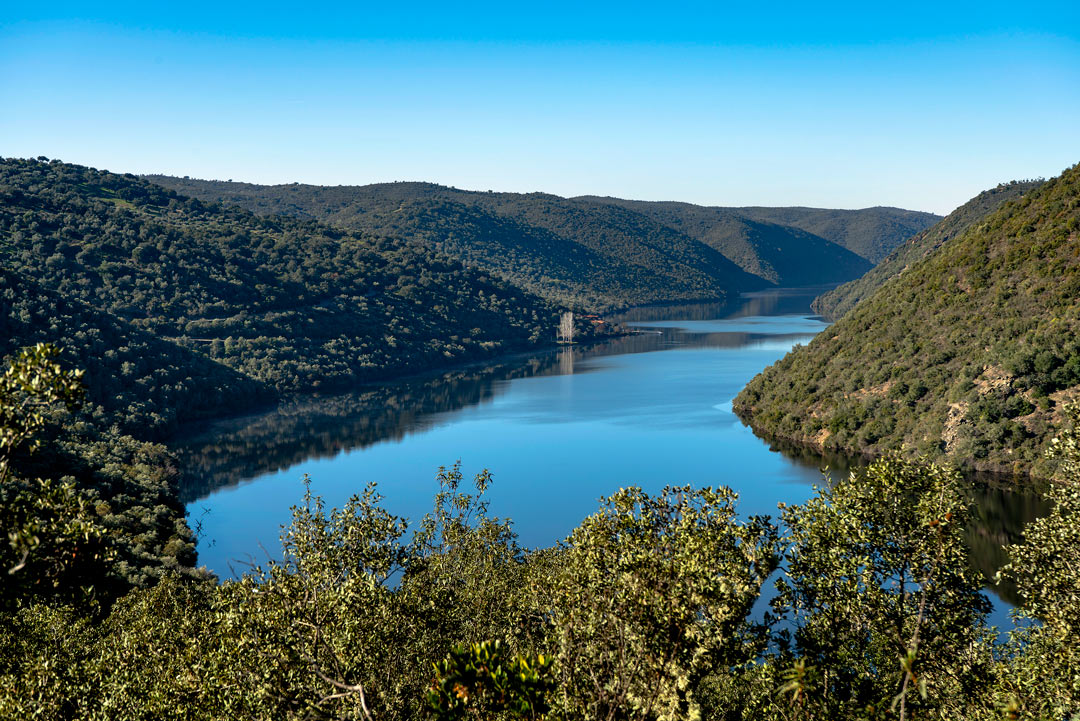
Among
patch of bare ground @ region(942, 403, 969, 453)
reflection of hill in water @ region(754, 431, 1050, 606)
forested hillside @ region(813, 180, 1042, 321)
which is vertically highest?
forested hillside @ region(813, 180, 1042, 321)

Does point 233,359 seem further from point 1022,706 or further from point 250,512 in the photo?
point 1022,706

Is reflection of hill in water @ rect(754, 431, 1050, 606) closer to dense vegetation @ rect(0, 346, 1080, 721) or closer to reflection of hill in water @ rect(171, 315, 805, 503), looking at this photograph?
dense vegetation @ rect(0, 346, 1080, 721)

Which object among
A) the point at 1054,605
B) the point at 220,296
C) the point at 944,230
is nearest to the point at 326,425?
the point at 220,296

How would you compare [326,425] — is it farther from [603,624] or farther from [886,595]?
[603,624]

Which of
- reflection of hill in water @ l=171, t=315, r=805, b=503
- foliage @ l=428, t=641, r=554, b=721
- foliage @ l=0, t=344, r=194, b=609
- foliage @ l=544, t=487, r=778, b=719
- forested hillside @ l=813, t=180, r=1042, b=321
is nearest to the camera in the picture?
foliage @ l=0, t=344, r=194, b=609

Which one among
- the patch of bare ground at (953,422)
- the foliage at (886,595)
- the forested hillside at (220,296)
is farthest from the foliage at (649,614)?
the forested hillside at (220,296)


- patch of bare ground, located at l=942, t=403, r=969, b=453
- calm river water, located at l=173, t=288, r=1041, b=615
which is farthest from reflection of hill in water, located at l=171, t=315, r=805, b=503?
patch of bare ground, located at l=942, t=403, r=969, b=453
